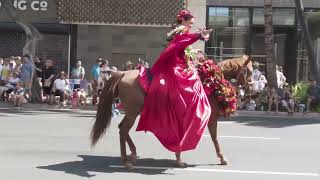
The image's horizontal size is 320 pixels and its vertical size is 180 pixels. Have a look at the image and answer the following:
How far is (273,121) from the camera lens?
53.5ft

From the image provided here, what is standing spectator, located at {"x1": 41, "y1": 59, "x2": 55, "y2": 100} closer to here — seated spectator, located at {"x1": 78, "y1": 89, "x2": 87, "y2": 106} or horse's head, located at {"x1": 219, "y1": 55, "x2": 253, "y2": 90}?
seated spectator, located at {"x1": 78, "y1": 89, "x2": 87, "y2": 106}

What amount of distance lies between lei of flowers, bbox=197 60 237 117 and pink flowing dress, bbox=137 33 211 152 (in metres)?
0.23

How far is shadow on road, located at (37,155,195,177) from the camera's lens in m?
8.30

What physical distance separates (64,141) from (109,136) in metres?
1.09

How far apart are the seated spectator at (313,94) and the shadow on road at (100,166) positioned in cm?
1067

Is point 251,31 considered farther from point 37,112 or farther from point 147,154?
point 147,154

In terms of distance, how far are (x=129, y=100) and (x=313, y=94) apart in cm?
1177

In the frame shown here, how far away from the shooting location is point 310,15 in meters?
23.6

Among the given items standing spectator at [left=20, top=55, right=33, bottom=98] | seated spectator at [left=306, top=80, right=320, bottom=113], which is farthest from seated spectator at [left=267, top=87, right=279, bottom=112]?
standing spectator at [left=20, top=55, right=33, bottom=98]

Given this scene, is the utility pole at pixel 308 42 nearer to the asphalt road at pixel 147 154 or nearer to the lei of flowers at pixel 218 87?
the asphalt road at pixel 147 154

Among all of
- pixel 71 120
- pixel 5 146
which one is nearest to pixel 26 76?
pixel 71 120

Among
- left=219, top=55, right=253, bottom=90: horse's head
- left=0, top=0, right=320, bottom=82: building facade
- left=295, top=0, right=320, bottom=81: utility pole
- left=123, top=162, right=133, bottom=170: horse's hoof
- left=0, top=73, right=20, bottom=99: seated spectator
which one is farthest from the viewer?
left=0, top=0, right=320, bottom=82: building facade

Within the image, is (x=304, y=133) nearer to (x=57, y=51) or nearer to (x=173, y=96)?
(x=173, y=96)

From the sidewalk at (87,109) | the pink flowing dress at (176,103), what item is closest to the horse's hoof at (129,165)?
the pink flowing dress at (176,103)
